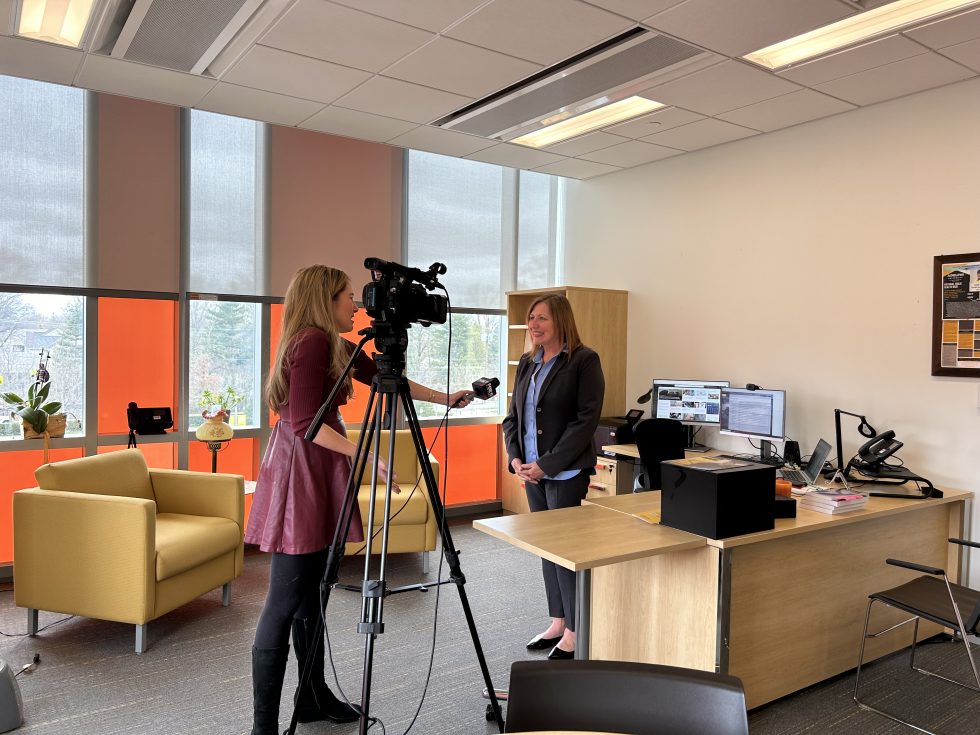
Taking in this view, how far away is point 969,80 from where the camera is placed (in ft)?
11.6

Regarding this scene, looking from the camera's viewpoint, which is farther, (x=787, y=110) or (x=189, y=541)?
(x=787, y=110)

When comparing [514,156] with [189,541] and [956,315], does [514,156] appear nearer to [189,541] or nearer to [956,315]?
[956,315]

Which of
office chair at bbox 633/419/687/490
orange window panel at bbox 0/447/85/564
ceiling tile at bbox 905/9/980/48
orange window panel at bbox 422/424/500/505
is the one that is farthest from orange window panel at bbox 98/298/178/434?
ceiling tile at bbox 905/9/980/48

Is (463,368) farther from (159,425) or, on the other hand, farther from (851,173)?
(851,173)

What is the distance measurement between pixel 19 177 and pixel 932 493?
16.9ft

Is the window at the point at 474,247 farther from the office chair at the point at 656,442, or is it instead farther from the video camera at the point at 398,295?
the video camera at the point at 398,295

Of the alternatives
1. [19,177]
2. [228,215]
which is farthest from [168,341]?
[19,177]

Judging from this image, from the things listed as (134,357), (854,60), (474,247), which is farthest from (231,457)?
(854,60)

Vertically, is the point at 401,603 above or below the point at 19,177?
below

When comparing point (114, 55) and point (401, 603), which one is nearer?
Result: point (114, 55)

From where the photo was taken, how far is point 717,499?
8.02 ft

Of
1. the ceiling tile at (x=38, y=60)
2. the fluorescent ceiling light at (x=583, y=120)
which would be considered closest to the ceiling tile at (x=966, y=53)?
the fluorescent ceiling light at (x=583, y=120)

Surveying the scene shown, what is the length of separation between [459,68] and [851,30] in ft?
5.84

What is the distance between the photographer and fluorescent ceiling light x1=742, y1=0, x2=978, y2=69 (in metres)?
2.89
